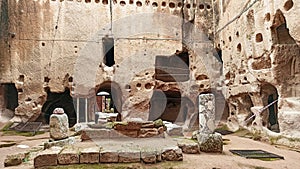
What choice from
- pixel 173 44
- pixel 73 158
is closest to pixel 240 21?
pixel 173 44

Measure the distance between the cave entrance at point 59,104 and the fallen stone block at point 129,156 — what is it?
1267 cm

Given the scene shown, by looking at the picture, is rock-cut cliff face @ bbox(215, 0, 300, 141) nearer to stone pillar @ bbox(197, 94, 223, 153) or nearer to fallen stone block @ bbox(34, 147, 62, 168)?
stone pillar @ bbox(197, 94, 223, 153)

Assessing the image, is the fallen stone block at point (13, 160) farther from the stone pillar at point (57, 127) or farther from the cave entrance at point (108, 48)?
the cave entrance at point (108, 48)

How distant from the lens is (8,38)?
15.8m

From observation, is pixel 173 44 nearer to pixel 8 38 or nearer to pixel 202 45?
pixel 202 45

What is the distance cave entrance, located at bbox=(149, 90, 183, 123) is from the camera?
19.1 meters

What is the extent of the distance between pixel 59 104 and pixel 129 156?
1426 centimetres

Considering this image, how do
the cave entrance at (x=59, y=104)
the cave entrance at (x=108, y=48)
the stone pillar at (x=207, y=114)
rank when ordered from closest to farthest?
the stone pillar at (x=207, y=114) → the cave entrance at (x=108, y=48) → the cave entrance at (x=59, y=104)

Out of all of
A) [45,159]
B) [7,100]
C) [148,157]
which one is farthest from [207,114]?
[7,100]

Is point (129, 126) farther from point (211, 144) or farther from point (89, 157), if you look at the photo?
point (211, 144)

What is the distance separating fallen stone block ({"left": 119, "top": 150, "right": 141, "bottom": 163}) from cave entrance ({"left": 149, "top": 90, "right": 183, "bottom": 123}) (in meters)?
12.2

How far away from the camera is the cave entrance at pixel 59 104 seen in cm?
1809

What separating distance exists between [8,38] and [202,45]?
12451 mm

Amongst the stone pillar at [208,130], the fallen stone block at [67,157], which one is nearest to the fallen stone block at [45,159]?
the fallen stone block at [67,157]
